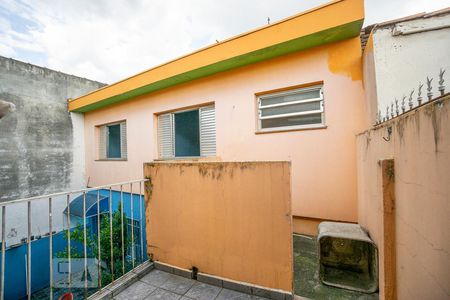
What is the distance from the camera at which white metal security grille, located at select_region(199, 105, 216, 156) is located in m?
4.52

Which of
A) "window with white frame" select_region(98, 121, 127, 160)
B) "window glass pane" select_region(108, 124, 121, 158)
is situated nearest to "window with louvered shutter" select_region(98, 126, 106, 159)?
"window with white frame" select_region(98, 121, 127, 160)

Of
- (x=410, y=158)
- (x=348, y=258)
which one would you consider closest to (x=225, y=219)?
(x=348, y=258)

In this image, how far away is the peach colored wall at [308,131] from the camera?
3121 mm

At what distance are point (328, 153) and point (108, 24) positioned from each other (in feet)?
21.2

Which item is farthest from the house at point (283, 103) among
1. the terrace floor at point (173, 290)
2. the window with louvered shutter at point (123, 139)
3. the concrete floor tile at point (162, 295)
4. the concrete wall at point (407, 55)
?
the concrete floor tile at point (162, 295)

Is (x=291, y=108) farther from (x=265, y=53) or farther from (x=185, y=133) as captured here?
(x=185, y=133)

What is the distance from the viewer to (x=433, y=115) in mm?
1015

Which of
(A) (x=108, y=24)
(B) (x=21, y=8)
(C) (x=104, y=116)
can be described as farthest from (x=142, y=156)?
(B) (x=21, y=8)

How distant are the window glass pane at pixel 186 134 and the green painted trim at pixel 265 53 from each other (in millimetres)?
915

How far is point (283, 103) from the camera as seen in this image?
3723 mm

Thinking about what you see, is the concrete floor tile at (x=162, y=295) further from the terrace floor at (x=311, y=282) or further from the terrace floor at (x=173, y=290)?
the terrace floor at (x=311, y=282)

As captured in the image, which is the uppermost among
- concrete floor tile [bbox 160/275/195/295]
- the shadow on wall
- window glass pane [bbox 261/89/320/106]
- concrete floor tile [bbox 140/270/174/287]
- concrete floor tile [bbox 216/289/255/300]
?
window glass pane [bbox 261/89/320/106]

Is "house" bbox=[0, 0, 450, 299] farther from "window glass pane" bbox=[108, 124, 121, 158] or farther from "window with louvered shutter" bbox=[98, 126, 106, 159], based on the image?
"window with louvered shutter" bbox=[98, 126, 106, 159]

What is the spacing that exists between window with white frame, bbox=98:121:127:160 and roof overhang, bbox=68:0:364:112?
1863 millimetres
